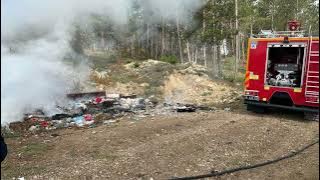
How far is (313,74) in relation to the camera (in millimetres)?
12875

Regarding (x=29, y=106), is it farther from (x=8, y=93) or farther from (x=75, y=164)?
(x=75, y=164)

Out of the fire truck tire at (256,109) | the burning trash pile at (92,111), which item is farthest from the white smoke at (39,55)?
the fire truck tire at (256,109)

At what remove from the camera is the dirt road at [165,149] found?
26.0 feet

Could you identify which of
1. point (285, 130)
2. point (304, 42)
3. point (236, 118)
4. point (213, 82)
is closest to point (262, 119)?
point (236, 118)

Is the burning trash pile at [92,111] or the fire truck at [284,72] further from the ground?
the fire truck at [284,72]

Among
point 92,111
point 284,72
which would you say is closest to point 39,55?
point 92,111

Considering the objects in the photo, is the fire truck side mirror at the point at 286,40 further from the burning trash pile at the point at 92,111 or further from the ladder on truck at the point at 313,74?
the burning trash pile at the point at 92,111

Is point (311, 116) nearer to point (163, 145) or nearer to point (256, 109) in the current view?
point (256, 109)

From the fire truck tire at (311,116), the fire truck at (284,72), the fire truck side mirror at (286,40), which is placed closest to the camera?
the fire truck at (284,72)

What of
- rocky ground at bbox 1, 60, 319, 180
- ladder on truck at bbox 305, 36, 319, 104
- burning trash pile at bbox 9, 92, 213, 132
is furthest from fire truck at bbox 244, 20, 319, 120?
burning trash pile at bbox 9, 92, 213, 132

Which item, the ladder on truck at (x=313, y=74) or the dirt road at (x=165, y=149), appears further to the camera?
the ladder on truck at (x=313, y=74)

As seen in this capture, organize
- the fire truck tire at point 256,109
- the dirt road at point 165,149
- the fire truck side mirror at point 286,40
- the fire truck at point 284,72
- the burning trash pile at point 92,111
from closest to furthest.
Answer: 1. the dirt road at point 165,149
2. the burning trash pile at point 92,111
3. the fire truck at point 284,72
4. the fire truck side mirror at point 286,40
5. the fire truck tire at point 256,109

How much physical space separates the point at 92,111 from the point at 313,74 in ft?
22.3

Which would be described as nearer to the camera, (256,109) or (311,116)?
(311,116)
